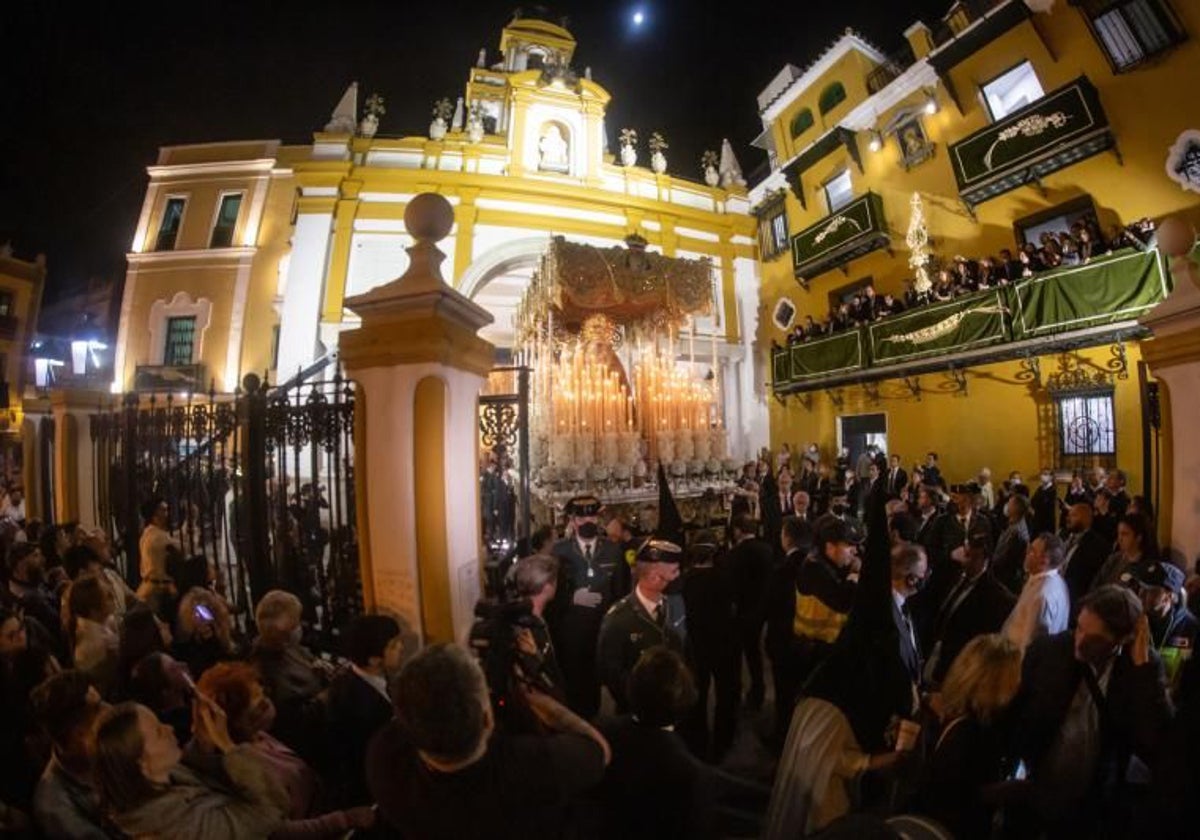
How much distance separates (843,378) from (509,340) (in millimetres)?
10955

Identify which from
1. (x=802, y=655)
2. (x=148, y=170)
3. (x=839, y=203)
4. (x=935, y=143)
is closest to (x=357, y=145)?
(x=148, y=170)

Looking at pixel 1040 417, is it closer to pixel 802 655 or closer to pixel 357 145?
pixel 802 655

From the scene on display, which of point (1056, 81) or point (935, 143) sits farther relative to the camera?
point (935, 143)

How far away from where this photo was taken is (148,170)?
1952 cm

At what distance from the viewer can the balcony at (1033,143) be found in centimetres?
1048

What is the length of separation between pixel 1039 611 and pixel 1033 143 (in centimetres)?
1192

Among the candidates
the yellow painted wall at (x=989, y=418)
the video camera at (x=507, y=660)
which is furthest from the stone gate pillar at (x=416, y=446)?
the yellow painted wall at (x=989, y=418)

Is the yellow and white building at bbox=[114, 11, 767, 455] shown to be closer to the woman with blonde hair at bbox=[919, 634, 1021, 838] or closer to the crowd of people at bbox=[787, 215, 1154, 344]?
the crowd of people at bbox=[787, 215, 1154, 344]

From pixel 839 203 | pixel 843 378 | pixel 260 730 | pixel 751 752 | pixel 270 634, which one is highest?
pixel 839 203

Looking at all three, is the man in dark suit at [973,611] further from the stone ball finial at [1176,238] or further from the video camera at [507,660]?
the stone ball finial at [1176,238]

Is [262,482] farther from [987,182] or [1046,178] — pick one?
[1046,178]

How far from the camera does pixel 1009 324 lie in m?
10.6

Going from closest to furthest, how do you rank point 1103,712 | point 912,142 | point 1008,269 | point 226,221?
1. point 1103,712
2. point 1008,269
3. point 912,142
4. point 226,221

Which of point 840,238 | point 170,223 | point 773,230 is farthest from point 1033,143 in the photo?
point 170,223
